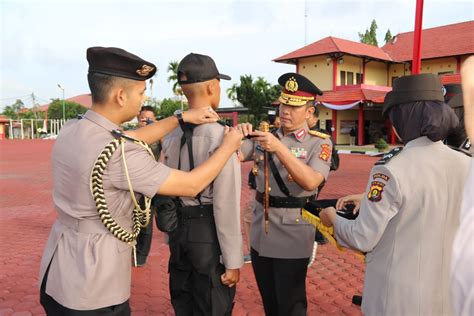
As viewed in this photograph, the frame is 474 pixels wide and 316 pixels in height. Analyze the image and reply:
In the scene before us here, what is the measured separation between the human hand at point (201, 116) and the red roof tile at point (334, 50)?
26514 mm

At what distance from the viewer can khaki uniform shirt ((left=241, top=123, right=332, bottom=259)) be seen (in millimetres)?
2660

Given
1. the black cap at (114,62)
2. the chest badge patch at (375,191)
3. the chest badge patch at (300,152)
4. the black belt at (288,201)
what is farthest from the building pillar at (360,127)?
the black cap at (114,62)

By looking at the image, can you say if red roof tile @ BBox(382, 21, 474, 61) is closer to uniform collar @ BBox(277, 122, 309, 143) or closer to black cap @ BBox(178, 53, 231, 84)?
uniform collar @ BBox(277, 122, 309, 143)

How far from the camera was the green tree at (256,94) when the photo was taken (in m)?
35.2

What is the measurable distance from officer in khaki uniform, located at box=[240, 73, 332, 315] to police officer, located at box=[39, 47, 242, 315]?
85 cm

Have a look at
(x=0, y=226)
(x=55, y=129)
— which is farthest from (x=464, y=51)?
(x=55, y=129)

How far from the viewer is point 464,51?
2650 cm

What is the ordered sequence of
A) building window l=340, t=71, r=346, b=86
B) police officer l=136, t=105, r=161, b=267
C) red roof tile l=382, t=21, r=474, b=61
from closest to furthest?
police officer l=136, t=105, r=161, b=267 < red roof tile l=382, t=21, r=474, b=61 < building window l=340, t=71, r=346, b=86

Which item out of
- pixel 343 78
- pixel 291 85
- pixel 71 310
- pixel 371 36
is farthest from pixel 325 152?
pixel 371 36

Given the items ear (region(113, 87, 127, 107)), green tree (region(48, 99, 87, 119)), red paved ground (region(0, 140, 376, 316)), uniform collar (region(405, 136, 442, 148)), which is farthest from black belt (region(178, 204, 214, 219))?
green tree (region(48, 99, 87, 119))

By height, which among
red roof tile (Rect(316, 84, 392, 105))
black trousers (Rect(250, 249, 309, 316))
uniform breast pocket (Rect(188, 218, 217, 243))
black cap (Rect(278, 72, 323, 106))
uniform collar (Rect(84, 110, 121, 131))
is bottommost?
black trousers (Rect(250, 249, 309, 316))

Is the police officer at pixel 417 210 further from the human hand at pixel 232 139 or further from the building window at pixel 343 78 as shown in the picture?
the building window at pixel 343 78

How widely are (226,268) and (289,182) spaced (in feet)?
2.68

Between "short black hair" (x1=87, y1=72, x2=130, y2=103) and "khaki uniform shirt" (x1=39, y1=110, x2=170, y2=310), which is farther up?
"short black hair" (x1=87, y1=72, x2=130, y2=103)
